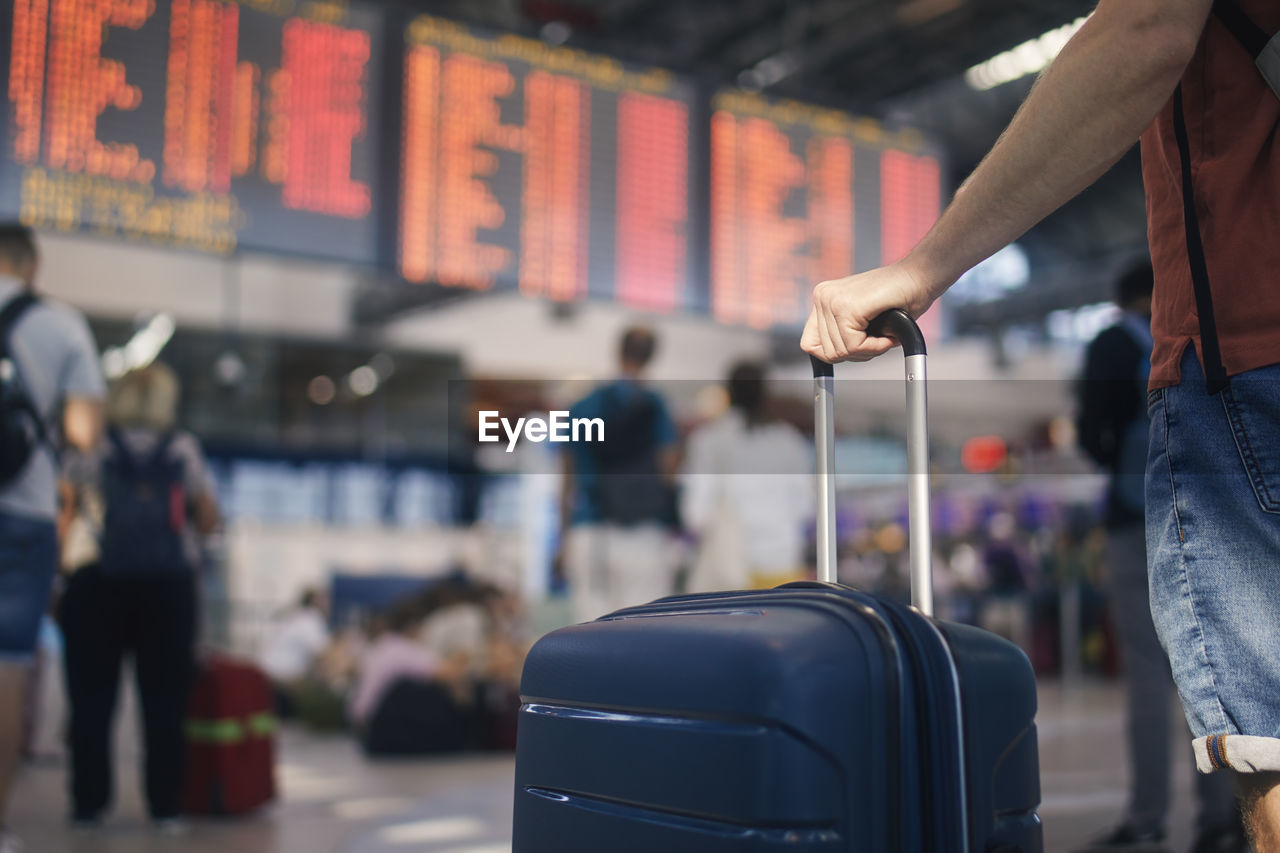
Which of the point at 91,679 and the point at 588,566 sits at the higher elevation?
the point at 588,566

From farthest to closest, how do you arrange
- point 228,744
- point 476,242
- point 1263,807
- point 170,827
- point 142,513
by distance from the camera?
1. point 476,242
2. point 228,744
3. point 142,513
4. point 170,827
5. point 1263,807

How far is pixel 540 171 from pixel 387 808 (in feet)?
8.17

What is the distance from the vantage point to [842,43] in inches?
310

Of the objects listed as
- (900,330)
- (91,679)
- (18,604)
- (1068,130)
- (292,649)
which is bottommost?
(292,649)

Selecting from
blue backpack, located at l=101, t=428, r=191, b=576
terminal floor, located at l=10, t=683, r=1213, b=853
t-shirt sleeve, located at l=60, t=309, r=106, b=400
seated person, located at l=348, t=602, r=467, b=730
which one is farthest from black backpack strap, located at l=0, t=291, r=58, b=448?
seated person, located at l=348, t=602, r=467, b=730

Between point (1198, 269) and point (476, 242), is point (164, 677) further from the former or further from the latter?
point (1198, 269)

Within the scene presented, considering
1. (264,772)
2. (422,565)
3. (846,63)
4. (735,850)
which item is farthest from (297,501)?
(735,850)

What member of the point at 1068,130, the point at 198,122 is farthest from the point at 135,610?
the point at 1068,130

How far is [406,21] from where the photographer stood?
163 inches

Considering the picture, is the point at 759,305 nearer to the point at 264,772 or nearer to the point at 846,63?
the point at 264,772

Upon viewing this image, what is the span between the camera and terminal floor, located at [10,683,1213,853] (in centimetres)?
337

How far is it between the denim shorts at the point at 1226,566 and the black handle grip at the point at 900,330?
24 cm

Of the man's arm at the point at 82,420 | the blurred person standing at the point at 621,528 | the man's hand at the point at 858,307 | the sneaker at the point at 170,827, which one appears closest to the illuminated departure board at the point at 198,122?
the man's arm at the point at 82,420
